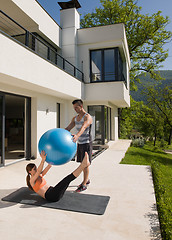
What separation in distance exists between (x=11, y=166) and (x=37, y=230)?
4.57 meters

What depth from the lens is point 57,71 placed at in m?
8.18

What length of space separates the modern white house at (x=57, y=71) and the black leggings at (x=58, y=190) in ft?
12.1

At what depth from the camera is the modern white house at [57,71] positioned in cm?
732

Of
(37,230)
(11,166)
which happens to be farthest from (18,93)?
(37,230)

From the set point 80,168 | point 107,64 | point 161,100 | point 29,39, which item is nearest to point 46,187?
point 80,168

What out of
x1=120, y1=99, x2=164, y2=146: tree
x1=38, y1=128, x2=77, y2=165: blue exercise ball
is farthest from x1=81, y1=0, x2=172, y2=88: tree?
x1=38, y1=128, x2=77, y2=165: blue exercise ball

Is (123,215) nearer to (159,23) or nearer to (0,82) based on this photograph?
(0,82)

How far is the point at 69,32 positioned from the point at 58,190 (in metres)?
10.8

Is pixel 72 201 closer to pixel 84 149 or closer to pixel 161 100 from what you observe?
pixel 84 149

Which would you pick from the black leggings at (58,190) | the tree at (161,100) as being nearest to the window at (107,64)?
the black leggings at (58,190)

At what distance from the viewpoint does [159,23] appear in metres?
21.0

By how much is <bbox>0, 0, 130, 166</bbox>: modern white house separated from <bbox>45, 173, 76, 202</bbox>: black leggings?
12.1 ft

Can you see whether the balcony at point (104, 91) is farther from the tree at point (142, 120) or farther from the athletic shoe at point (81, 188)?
the tree at point (142, 120)

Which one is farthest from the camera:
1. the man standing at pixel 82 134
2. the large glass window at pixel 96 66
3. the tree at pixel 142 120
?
the tree at pixel 142 120
